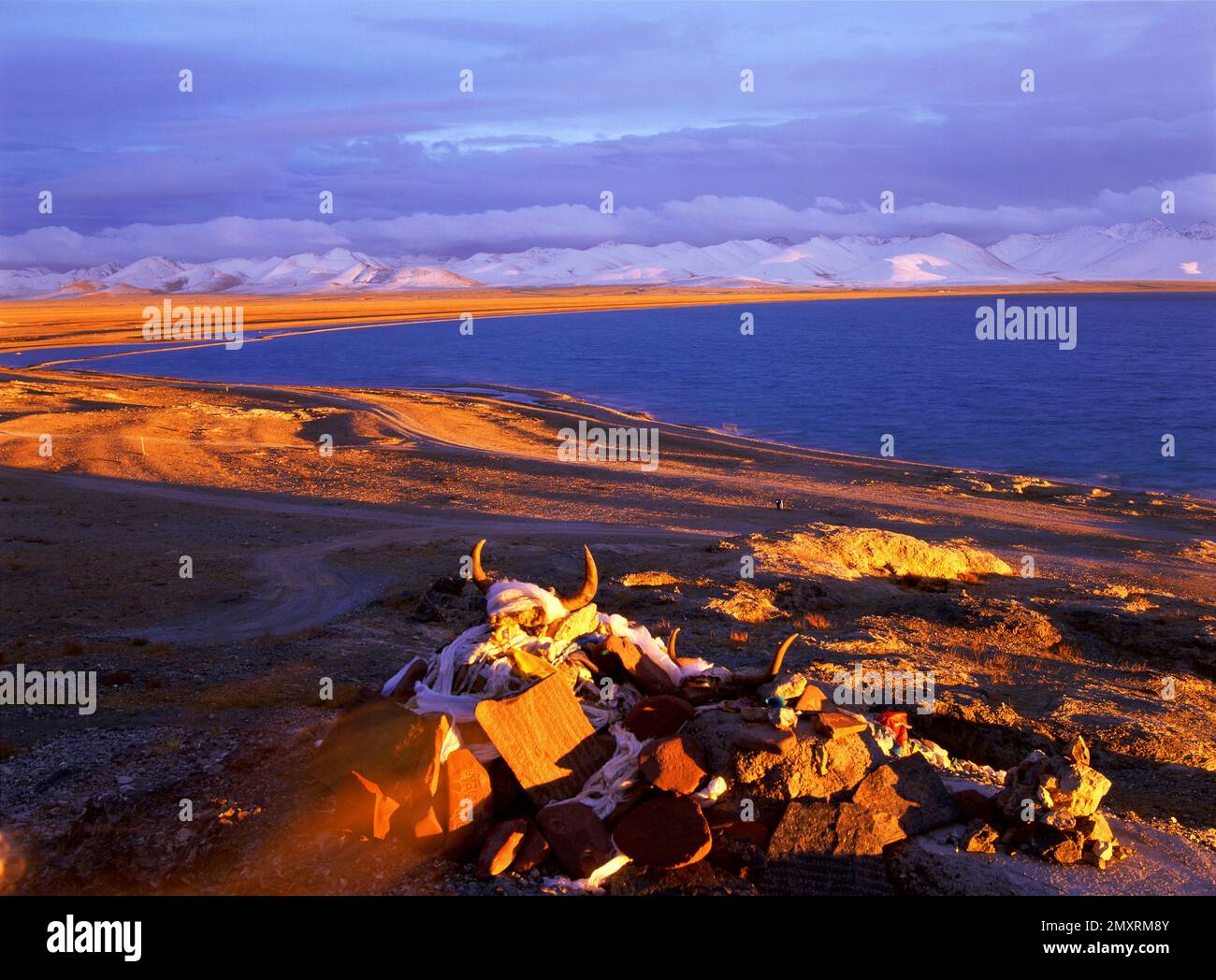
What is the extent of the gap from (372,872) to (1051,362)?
9240 centimetres

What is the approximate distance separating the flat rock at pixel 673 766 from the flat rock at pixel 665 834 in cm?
14

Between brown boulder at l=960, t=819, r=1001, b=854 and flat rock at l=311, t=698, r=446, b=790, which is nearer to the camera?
brown boulder at l=960, t=819, r=1001, b=854

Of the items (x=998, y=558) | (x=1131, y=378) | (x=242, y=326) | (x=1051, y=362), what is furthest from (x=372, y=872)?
(x=242, y=326)

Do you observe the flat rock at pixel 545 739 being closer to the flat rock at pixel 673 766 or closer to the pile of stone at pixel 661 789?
the pile of stone at pixel 661 789

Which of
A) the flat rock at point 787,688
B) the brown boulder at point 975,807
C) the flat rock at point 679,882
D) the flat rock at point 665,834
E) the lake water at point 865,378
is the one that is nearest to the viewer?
the flat rock at point 679,882

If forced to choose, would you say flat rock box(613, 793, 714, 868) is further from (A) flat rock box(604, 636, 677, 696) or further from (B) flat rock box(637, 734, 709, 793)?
(A) flat rock box(604, 636, 677, 696)

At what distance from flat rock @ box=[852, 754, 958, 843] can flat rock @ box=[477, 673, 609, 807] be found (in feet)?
7.24

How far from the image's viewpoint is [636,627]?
32.7 ft

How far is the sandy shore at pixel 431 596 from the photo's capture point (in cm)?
877

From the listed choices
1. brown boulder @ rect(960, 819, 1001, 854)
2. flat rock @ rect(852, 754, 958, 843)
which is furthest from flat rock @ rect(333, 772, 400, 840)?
brown boulder @ rect(960, 819, 1001, 854)

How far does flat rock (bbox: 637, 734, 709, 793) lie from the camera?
7.58 metres

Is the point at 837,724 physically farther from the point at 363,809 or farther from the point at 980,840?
the point at 363,809

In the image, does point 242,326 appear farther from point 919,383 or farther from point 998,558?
point 998,558

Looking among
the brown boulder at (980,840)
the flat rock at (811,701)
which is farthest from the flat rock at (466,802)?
the brown boulder at (980,840)
